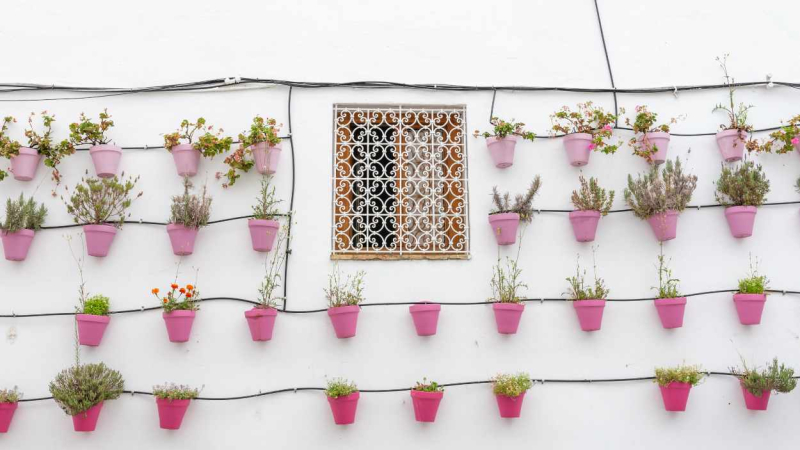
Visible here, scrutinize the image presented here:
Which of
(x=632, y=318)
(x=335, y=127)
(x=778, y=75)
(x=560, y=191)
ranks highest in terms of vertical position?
(x=778, y=75)

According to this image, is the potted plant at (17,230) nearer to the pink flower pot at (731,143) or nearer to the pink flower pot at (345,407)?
the pink flower pot at (345,407)

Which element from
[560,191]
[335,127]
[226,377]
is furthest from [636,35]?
[226,377]

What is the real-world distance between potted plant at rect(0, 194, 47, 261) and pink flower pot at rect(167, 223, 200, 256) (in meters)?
0.87

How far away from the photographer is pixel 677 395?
13.5 feet

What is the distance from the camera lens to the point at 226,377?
4152 millimetres

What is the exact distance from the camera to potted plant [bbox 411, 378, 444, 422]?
13.2 ft

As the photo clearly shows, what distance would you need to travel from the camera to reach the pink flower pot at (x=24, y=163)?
4.25 metres

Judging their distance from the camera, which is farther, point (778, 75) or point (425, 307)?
point (778, 75)

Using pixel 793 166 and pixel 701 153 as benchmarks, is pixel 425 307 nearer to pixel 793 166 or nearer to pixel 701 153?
pixel 701 153

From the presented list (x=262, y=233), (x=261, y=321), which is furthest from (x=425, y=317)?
(x=262, y=233)

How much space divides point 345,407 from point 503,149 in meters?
1.88

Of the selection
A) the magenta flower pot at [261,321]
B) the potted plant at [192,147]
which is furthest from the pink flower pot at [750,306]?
the potted plant at [192,147]

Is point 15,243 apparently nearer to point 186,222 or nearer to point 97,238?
point 97,238

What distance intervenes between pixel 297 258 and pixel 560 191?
1763 millimetres
